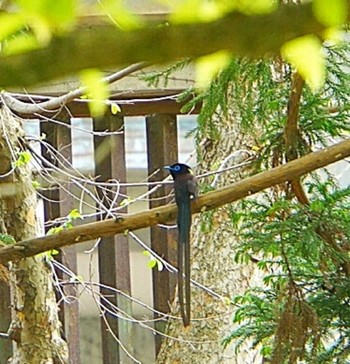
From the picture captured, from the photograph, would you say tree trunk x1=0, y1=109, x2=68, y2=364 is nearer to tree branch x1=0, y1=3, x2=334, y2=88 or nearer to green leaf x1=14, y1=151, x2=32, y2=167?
green leaf x1=14, y1=151, x2=32, y2=167

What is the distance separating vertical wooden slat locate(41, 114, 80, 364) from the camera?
10.0 ft

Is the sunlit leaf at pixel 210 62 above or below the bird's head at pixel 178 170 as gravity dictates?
above

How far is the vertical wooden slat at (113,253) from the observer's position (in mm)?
3111

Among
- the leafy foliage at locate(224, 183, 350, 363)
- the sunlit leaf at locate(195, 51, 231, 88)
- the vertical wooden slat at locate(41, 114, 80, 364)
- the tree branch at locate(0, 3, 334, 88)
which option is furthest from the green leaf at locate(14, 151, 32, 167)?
the tree branch at locate(0, 3, 334, 88)

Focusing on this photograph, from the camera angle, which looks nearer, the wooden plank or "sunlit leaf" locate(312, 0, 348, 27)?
"sunlit leaf" locate(312, 0, 348, 27)

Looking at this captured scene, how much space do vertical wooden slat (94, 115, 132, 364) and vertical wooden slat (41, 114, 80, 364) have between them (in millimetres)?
102

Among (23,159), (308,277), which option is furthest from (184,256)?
(23,159)

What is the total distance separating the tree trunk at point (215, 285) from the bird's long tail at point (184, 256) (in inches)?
29.5

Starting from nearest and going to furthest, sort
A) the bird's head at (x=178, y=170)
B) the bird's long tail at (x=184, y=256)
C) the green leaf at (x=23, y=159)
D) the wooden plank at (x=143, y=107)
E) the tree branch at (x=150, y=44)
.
A: the tree branch at (x=150, y=44), the bird's long tail at (x=184, y=256), the bird's head at (x=178, y=170), the green leaf at (x=23, y=159), the wooden plank at (x=143, y=107)

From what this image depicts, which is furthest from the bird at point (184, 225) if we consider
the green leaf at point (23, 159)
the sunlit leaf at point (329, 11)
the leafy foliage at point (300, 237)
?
the sunlit leaf at point (329, 11)

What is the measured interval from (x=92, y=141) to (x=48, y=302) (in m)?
0.91

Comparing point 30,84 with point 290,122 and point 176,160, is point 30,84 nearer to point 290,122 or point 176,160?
point 290,122

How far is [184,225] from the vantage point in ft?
5.85

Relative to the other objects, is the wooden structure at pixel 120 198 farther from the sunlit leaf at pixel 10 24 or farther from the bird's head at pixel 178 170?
the sunlit leaf at pixel 10 24
